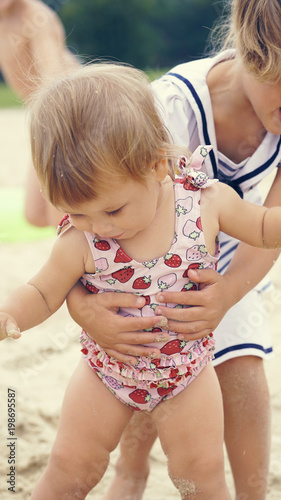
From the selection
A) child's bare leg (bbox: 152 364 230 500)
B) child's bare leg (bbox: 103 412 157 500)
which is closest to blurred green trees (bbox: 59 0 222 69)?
child's bare leg (bbox: 103 412 157 500)

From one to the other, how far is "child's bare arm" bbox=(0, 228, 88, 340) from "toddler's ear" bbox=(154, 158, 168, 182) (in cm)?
18

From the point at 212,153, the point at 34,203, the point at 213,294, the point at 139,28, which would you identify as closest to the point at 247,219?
the point at 213,294

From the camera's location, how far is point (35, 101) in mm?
1190

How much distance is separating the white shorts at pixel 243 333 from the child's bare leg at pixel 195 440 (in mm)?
289

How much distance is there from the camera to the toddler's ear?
1.22 m

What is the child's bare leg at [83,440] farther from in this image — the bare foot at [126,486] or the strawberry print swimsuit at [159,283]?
the bare foot at [126,486]

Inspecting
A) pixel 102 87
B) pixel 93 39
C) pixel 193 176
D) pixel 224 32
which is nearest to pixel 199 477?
pixel 193 176

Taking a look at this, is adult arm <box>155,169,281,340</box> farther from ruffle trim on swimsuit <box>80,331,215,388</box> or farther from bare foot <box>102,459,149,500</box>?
bare foot <box>102,459,149,500</box>

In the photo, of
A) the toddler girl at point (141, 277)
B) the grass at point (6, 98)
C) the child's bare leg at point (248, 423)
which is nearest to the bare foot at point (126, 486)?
the child's bare leg at point (248, 423)

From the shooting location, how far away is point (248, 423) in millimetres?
1600

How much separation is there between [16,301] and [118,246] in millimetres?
215

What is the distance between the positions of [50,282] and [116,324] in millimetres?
153

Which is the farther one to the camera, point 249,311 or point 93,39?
point 93,39

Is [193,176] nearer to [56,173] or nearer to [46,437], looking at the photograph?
[56,173]
